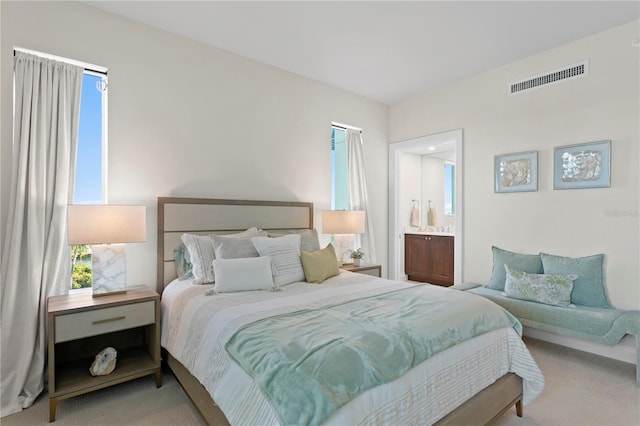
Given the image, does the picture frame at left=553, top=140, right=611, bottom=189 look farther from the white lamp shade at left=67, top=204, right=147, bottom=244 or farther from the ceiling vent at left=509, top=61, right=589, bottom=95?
the white lamp shade at left=67, top=204, right=147, bottom=244

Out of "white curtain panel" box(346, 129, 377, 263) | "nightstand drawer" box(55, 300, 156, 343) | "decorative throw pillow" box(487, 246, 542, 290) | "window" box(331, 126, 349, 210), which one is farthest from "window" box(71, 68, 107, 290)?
"decorative throw pillow" box(487, 246, 542, 290)

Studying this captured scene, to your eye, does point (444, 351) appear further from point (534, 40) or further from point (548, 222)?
point (534, 40)

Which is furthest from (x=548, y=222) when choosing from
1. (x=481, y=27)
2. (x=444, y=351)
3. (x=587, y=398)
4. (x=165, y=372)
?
(x=165, y=372)

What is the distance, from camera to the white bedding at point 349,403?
1331 millimetres

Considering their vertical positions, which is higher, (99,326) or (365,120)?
(365,120)

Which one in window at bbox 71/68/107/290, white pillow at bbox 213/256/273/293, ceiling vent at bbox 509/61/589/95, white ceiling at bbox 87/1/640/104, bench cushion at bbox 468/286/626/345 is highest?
white ceiling at bbox 87/1/640/104

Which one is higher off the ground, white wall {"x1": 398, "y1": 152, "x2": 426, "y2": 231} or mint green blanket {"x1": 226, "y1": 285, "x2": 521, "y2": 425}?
white wall {"x1": 398, "y1": 152, "x2": 426, "y2": 231}

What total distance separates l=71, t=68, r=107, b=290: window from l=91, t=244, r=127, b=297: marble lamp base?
384 millimetres

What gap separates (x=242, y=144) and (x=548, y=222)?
132 inches

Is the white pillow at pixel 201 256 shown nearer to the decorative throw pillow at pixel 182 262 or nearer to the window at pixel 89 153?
the decorative throw pillow at pixel 182 262

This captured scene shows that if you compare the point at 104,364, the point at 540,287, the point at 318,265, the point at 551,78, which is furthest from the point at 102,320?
the point at 551,78

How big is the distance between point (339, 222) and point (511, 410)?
2361mm

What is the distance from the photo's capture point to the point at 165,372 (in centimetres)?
269

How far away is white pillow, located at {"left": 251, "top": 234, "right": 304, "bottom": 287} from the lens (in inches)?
106
